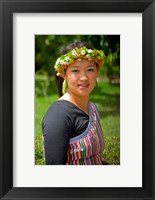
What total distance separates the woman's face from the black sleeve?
17cm

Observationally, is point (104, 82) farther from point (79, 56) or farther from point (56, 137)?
point (56, 137)

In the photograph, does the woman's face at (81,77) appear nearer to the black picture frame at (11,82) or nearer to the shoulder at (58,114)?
the shoulder at (58,114)

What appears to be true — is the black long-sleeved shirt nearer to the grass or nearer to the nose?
the grass

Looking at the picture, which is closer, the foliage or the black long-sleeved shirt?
the black long-sleeved shirt

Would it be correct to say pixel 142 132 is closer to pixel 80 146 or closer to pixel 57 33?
pixel 80 146

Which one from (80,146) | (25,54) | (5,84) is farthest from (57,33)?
(80,146)

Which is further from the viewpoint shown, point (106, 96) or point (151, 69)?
point (106, 96)

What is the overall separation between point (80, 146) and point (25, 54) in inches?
22.5

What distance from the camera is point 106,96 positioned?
319 cm

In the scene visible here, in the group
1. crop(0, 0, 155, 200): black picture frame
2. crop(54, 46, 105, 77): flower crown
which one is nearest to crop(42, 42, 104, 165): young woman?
crop(54, 46, 105, 77): flower crown

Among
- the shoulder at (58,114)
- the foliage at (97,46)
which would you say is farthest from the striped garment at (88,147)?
the foliage at (97,46)

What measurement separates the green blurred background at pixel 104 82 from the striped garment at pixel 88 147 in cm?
4

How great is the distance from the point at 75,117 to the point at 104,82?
350 mm

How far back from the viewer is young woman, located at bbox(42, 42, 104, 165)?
271 cm
